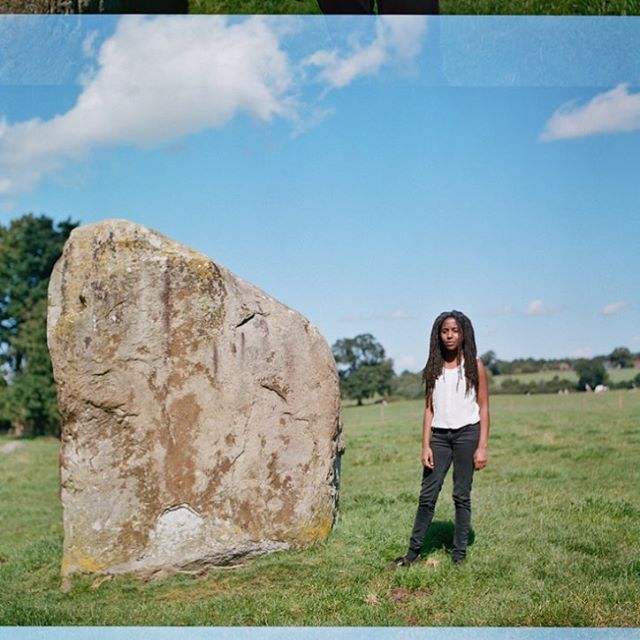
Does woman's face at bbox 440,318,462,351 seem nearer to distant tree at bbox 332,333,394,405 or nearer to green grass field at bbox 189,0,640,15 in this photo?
distant tree at bbox 332,333,394,405

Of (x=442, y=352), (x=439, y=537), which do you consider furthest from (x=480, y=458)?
(x=439, y=537)

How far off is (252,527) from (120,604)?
90 cm

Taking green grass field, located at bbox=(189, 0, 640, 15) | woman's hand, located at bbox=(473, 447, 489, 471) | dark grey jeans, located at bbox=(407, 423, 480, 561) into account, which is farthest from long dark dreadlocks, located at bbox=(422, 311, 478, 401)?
green grass field, located at bbox=(189, 0, 640, 15)

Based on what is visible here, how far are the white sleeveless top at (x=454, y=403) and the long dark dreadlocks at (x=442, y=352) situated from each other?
0.04 meters

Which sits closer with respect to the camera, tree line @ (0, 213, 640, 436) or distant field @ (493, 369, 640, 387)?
distant field @ (493, 369, 640, 387)

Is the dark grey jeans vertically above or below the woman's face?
below

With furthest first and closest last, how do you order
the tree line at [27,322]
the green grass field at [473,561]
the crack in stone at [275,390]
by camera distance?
the tree line at [27,322] → the crack in stone at [275,390] → the green grass field at [473,561]

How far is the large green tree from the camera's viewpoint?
946 centimetres

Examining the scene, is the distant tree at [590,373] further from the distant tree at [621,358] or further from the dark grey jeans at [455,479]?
the dark grey jeans at [455,479]

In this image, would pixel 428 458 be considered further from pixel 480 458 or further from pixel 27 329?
pixel 27 329

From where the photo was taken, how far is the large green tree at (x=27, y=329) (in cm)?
946

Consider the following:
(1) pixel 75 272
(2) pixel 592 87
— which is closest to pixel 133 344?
(1) pixel 75 272

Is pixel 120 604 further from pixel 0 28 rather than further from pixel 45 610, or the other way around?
pixel 0 28

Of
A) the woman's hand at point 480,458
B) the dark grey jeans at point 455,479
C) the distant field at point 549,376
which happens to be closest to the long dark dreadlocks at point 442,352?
the dark grey jeans at point 455,479
